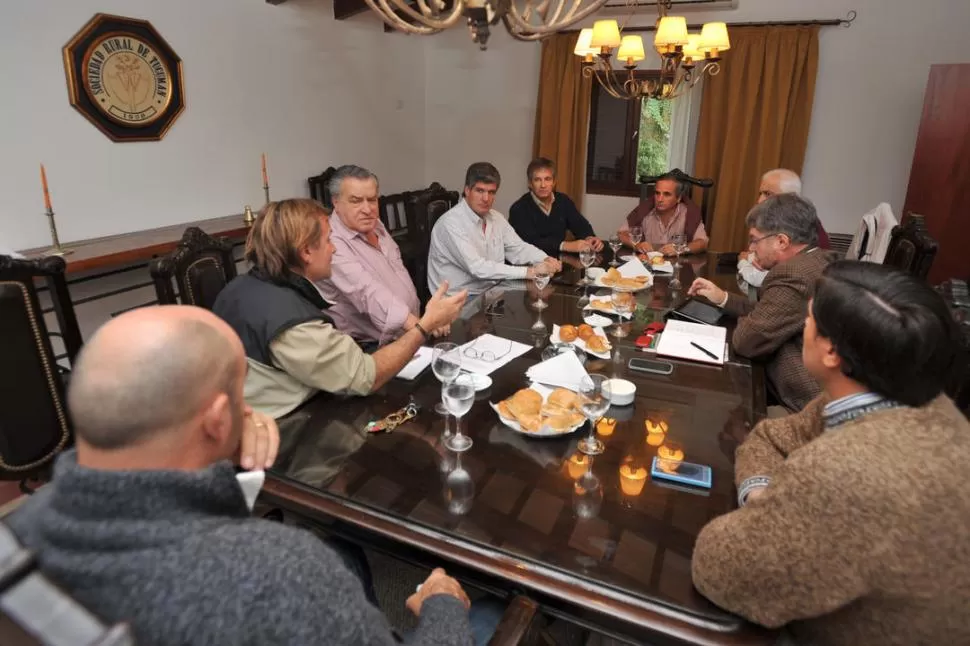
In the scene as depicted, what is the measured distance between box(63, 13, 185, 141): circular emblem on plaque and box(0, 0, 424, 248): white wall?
0.05 metres

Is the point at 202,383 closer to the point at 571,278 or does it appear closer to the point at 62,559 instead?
the point at 62,559

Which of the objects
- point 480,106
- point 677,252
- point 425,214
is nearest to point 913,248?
point 677,252

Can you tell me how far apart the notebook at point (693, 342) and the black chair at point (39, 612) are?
1.63 metres

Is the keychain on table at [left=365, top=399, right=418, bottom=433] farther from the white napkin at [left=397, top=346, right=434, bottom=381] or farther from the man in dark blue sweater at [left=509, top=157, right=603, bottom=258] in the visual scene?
the man in dark blue sweater at [left=509, top=157, right=603, bottom=258]

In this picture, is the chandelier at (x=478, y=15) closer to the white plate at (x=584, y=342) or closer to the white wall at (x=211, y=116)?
the white plate at (x=584, y=342)

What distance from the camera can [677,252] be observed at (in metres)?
3.21

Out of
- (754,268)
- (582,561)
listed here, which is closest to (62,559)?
(582,561)

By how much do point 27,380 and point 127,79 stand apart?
81.8 inches

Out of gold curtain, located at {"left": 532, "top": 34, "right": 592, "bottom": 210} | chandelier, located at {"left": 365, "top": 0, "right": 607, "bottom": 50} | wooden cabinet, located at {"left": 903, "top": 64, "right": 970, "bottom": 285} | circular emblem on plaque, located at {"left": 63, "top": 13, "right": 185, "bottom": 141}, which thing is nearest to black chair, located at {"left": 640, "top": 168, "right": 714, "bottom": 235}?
gold curtain, located at {"left": 532, "top": 34, "right": 592, "bottom": 210}

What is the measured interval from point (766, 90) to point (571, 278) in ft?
9.13

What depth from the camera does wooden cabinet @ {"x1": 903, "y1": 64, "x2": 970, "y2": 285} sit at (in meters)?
3.63

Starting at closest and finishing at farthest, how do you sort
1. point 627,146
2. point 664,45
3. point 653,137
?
1. point 664,45
2. point 653,137
3. point 627,146

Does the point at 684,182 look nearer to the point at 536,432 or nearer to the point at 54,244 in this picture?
the point at 536,432

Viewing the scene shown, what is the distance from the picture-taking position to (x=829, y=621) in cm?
90
